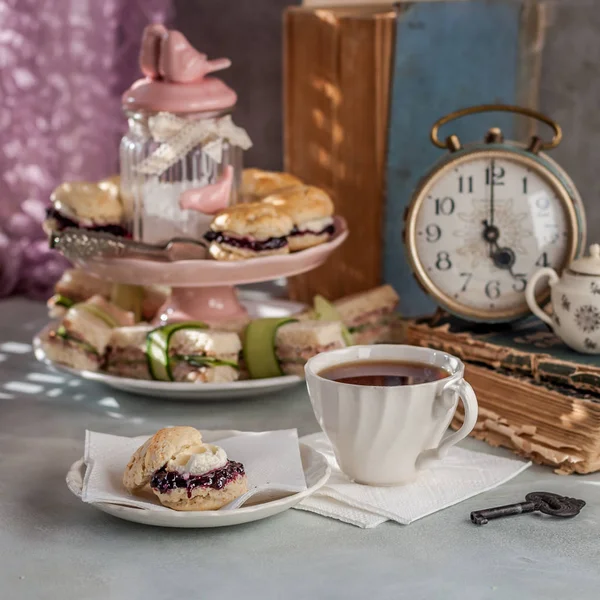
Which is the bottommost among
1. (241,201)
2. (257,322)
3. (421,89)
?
(257,322)

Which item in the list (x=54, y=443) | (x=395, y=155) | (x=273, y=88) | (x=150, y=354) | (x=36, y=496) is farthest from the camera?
(x=273, y=88)

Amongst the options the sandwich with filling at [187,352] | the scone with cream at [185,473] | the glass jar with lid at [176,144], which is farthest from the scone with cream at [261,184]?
the scone with cream at [185,473]

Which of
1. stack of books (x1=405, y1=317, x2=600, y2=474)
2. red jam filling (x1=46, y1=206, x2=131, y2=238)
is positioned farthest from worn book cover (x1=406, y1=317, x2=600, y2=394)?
red jam filling (x1=46, y1=206, x2=131, y2=238)

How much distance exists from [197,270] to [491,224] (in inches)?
14.9

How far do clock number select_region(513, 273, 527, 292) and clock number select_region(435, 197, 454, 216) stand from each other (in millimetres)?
117

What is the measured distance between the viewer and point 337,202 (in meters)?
1.73

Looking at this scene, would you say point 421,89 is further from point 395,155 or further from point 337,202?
point 337,202

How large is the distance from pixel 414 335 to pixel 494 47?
1.60ft

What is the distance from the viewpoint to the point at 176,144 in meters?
1.42

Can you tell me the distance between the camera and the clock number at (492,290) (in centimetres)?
135

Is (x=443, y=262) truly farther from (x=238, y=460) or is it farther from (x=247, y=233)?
(x=238, y=460)

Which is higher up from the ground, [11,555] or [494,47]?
[494,47]

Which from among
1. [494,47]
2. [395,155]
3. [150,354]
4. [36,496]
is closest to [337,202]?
[395,155]

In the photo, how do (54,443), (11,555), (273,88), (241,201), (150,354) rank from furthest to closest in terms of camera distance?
(273,88)
(241,201)
(150,354)
(54,443)
(11,555)
